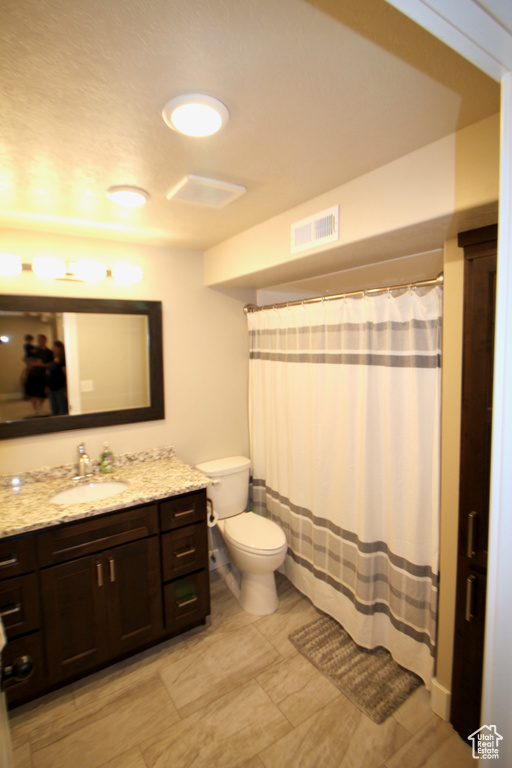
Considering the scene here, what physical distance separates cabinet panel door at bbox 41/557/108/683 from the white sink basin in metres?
Answer: 0.39

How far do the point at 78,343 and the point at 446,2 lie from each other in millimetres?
2265

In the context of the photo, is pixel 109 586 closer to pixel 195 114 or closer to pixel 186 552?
pixel 186 552

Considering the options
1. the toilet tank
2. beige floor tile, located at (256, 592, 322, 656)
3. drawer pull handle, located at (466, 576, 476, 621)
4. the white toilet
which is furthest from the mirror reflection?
drawer pull handle, located at (466, 576, 476, 621)

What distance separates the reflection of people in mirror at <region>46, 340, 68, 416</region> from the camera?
2.21 m

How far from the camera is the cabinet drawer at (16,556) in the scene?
65.3 inches

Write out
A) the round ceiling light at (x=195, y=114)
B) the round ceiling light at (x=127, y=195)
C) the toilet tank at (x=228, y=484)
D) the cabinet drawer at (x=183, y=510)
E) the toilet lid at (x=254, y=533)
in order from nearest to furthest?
1. the round ceiling light at (x=195, y=114)
2. the round ceiling light at (x=127, y=195)
3. the cabinet drawer at (x=183, y=510)
4. the toilet lid at (x=254, y=533)
5. the toilet tank at (x=228, y=484)

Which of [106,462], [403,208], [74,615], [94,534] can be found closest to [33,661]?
[74,615]

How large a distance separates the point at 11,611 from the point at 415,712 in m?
1.92

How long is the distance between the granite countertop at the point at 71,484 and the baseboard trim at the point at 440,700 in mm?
1459

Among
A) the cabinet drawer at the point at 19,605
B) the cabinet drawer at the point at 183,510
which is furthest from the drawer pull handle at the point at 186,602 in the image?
the cabinet drawer at the point at 19,605

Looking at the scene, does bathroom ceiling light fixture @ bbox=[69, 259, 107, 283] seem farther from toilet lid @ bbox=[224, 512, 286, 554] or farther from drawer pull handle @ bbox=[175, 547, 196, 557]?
toilet lid @ bbox=[224, 512, 286, 554]

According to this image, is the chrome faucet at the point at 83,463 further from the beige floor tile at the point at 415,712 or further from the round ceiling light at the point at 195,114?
the beige floor tile at the point at 415,712

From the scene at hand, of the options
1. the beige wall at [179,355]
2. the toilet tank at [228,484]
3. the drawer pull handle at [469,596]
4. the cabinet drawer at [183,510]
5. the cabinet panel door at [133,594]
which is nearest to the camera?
the drawer pull handle at [469,596]

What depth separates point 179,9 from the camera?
77 cm
